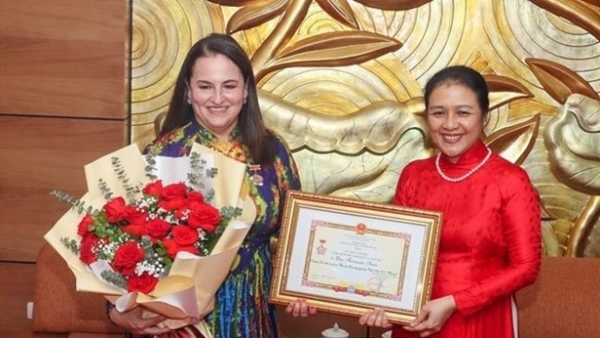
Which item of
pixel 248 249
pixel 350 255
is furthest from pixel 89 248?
pixel 350 255

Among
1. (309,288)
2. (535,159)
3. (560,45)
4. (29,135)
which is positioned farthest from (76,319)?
(560,45)

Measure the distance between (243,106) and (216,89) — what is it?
0.37ft

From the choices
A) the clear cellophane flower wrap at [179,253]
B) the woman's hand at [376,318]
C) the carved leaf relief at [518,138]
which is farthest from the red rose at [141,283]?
the carved leaf relief at [518,138]

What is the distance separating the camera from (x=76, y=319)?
111 inches

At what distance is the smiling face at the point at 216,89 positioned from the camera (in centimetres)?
216

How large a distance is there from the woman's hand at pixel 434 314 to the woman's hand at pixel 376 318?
7 centimetres

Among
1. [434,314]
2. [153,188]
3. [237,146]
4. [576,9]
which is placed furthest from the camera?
[576,9]

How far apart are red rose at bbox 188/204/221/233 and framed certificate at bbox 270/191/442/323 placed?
0.32 metres

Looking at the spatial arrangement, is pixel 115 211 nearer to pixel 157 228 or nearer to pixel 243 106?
pixel 157 228

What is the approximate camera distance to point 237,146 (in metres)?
2.24

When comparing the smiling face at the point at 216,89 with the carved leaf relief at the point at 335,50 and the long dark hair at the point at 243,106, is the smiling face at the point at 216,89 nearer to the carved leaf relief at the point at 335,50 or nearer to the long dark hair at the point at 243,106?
the long dark hair at the point at 243,106

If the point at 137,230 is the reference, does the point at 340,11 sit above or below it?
above

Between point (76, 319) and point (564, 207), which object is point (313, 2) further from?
point (76, 319)

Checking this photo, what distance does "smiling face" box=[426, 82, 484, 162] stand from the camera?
2152 mm
